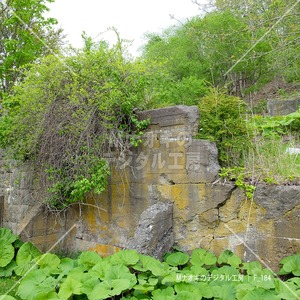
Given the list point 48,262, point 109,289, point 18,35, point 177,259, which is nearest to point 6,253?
point 48,262

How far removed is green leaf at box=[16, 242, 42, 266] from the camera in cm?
509

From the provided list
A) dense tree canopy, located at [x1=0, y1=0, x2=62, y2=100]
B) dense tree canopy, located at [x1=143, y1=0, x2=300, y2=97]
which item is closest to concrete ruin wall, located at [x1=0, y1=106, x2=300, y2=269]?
dense tree canopy, located at [x1=143, y1=0, x2=300, y2=97]

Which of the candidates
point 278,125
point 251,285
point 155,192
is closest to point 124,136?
point 155,192

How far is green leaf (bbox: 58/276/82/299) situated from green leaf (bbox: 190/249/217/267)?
4.70ft

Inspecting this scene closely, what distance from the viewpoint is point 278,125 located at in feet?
21.5

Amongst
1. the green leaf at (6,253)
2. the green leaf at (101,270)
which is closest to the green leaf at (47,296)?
the green leaf at (101,270)

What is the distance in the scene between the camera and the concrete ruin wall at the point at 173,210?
3914 mm

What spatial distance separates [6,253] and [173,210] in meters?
2.85

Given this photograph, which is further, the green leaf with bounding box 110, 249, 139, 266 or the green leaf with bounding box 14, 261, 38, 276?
the green leaf with bounding box 14, 261, 38, 276

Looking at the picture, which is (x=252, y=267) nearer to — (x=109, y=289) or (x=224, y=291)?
(x=224, y=291)

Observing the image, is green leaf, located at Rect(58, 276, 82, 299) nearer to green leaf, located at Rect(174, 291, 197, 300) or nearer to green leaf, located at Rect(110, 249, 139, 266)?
green leaf, located at Rect(110, 249, 139, 266)

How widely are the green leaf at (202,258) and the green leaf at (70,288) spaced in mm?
1434

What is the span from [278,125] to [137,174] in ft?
10.8

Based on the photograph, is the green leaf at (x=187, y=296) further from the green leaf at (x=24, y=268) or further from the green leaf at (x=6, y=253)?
the green leaf at (x=6, y=253)
